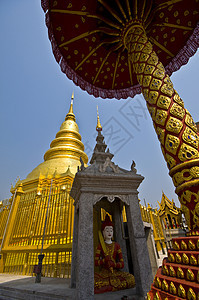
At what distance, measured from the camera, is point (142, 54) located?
10.0 ft

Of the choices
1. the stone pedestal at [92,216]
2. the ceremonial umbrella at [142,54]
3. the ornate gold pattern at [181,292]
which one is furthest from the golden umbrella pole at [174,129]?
the stone pedestal at [92,216]

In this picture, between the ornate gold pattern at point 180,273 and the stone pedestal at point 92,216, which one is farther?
the stone pedestal at point 92,216

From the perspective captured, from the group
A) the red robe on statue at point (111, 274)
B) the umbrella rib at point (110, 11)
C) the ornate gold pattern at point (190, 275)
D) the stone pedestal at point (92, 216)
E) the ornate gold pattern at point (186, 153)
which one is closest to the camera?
the ornate gold pattern at point (190, 275)

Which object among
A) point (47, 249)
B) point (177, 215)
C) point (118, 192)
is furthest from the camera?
point (177, 215)

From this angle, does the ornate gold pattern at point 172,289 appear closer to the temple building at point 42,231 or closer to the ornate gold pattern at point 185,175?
the ornate gold pattern at point 185,175

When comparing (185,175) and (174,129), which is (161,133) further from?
(185,175)

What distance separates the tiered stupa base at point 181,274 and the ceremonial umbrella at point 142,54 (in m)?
0.21

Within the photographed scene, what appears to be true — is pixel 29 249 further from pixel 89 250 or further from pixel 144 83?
pixel 144 83

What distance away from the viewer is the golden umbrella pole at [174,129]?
5.72 ft

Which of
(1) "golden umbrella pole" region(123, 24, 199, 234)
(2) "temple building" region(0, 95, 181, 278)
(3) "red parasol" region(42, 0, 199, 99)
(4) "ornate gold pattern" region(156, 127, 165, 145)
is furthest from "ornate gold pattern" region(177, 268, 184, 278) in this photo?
(3) "red parasol" region(42, 0, 199, 99)

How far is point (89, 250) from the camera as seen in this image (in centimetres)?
272

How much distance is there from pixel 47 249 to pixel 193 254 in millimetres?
6694

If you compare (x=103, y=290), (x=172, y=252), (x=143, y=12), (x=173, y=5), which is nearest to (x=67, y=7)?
(x=143, y=12)

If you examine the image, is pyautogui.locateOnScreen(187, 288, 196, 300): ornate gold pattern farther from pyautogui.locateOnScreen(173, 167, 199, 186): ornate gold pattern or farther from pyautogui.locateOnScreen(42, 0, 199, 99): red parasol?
pyautogui.locateOnScreen(42, 0, 199, 99): red parasol
